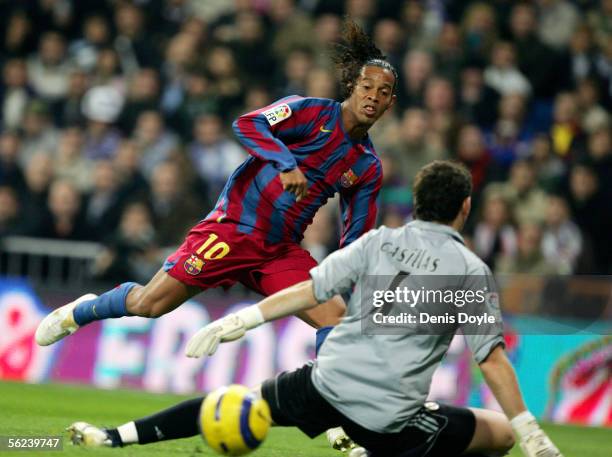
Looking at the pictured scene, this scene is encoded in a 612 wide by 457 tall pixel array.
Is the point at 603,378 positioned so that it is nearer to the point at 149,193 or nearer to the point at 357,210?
the point at 357,210

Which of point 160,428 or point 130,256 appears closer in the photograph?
point 160,428

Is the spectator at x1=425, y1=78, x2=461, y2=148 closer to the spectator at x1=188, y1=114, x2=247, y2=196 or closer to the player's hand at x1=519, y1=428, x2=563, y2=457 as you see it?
the spectator at x1=188, y1=114, x2=247, y2=196

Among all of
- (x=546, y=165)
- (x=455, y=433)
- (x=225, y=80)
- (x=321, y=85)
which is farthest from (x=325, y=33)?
(x=455, y=433)

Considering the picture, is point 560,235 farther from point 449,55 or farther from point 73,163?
point 73,163

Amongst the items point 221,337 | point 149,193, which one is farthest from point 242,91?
point 221,337

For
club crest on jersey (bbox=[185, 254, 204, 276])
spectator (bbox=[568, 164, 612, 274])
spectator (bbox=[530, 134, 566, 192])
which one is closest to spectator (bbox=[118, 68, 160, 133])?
spectator (bbox=[530, 134, 566, 192])

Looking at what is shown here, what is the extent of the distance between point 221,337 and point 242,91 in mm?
8517

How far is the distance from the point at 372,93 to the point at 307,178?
1.99 feet

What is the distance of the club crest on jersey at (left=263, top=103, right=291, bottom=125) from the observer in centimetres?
650

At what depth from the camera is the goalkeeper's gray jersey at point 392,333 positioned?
4762 mm

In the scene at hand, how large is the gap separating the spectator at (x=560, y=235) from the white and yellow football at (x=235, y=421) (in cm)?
674

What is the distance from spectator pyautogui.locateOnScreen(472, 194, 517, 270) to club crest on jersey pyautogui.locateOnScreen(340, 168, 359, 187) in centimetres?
475

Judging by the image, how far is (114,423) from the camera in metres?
7.76

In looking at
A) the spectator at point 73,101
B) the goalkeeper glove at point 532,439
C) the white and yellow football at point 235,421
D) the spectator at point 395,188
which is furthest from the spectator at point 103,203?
the goalkeeper glove at point 532,439
